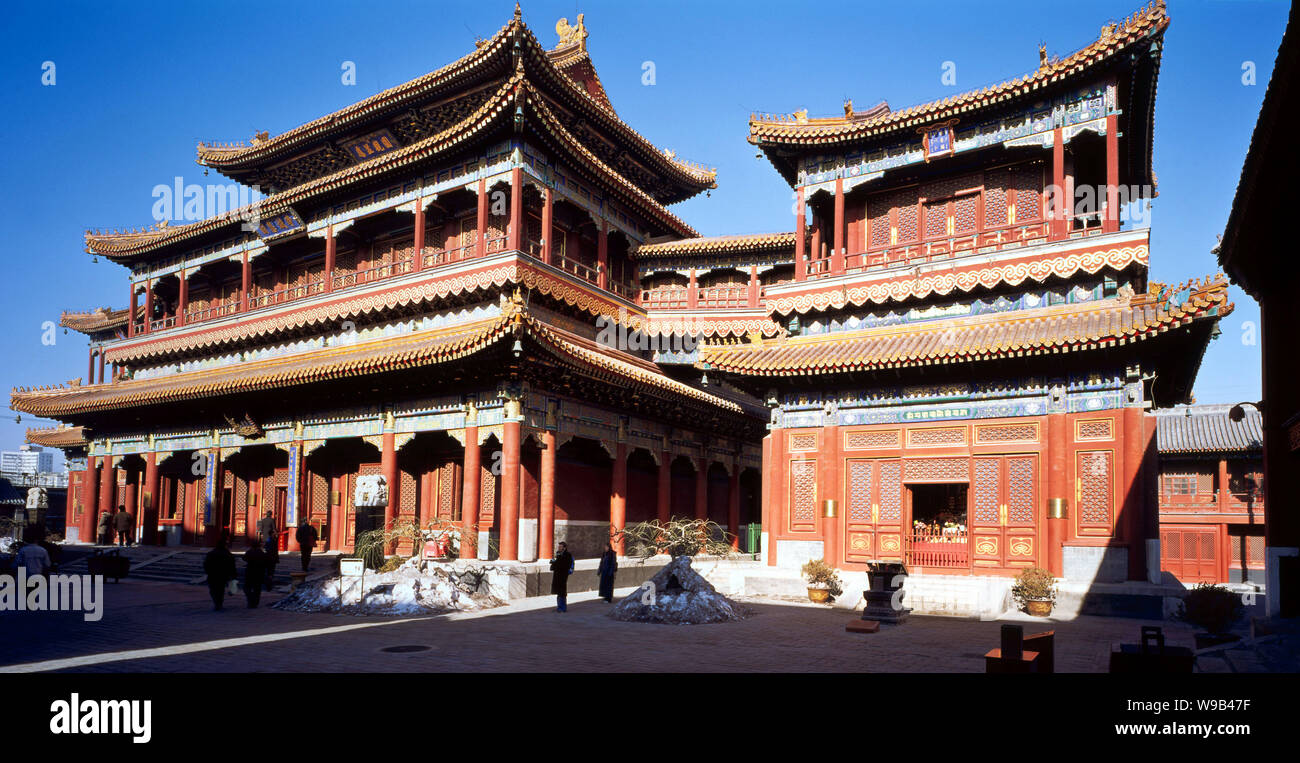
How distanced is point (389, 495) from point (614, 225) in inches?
474

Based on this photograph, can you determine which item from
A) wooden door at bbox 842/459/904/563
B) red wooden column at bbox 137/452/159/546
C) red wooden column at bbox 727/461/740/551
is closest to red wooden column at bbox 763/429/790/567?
wooden door at bbox 842/459/904/563

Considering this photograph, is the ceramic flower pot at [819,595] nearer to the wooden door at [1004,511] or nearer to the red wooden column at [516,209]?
the wooden door at [1004,511]

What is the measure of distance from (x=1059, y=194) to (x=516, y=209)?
13.9m

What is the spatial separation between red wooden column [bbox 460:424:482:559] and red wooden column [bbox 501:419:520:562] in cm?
75

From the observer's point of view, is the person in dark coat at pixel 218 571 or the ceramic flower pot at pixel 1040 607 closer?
the person in dark coat at pixel 218 571

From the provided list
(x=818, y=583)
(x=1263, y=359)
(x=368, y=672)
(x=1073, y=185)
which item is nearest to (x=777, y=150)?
(x=1073, y=185)

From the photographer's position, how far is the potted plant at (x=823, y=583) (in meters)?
19.0

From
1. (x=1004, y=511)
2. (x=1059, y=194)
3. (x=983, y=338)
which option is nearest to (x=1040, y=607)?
(x=1004, y=511)

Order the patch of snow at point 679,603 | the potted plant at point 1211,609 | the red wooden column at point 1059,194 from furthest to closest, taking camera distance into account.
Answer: the red wooden column at point 1059,194 → the patch of snow at point 679,603 → the potted plant at point 1211,609

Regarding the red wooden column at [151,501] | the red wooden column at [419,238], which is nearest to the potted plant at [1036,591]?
the red wooden column at [419,238]

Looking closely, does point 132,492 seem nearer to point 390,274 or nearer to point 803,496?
point 390,274

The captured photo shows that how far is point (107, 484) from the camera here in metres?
31.8

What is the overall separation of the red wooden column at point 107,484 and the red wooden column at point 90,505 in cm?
27

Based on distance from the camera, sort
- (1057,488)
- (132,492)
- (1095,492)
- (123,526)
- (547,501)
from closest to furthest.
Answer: (1095,492) → (1057,488) → (547,501) → (123,526) → (132,492)
